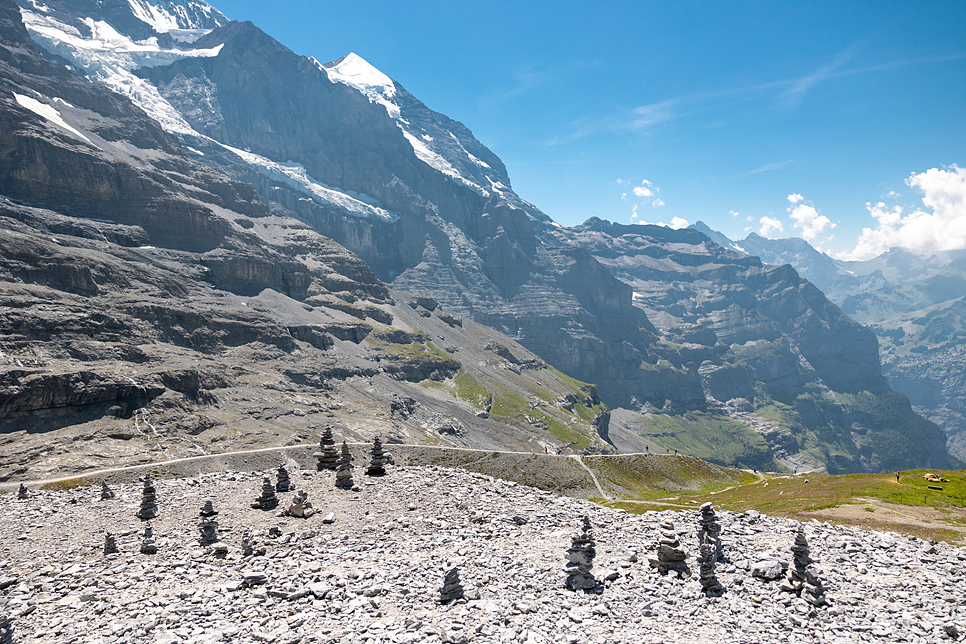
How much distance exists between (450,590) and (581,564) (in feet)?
22.0

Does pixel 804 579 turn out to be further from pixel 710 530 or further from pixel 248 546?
pixel 248 546

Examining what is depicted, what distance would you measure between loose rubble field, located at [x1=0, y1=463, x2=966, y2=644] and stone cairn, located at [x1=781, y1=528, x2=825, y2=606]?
635 mm

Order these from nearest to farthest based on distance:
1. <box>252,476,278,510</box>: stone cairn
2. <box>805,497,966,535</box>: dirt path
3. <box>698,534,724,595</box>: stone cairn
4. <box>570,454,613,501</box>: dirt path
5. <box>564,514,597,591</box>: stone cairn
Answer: <box>698,534,724,595</box>: stone cairn
<box>564,514,597,591</box>: stone cairn
<box>805,497,966,535</box>: dirt path
<box>252,476,278,510</box>: stone cairn
<box>570,454,613,501</box>: dirt path

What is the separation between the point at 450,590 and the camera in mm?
22516

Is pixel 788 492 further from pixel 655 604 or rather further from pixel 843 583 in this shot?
pixel 655 604

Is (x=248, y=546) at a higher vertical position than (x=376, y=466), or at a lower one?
lower

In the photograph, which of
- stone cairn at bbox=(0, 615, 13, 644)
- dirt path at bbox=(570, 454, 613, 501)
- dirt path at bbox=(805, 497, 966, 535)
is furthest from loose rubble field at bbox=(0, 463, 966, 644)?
dirt path at bbox=(570, 454, 613, 501)

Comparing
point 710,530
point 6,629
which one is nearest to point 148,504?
point 6,629

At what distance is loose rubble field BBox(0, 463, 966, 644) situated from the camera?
19.9 m

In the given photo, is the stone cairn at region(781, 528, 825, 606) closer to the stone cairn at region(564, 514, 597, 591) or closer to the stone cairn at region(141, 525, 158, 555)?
the stone cairn at region(564, 514, 597, 591)

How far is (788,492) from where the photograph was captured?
6419cm

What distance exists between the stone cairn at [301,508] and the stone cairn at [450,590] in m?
16.5

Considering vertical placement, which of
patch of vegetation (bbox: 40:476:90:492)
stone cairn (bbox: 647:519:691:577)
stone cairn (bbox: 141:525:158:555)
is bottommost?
patch of vegetation (bbox: 40:476:90:492)

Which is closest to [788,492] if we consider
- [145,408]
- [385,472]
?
[385,472]
